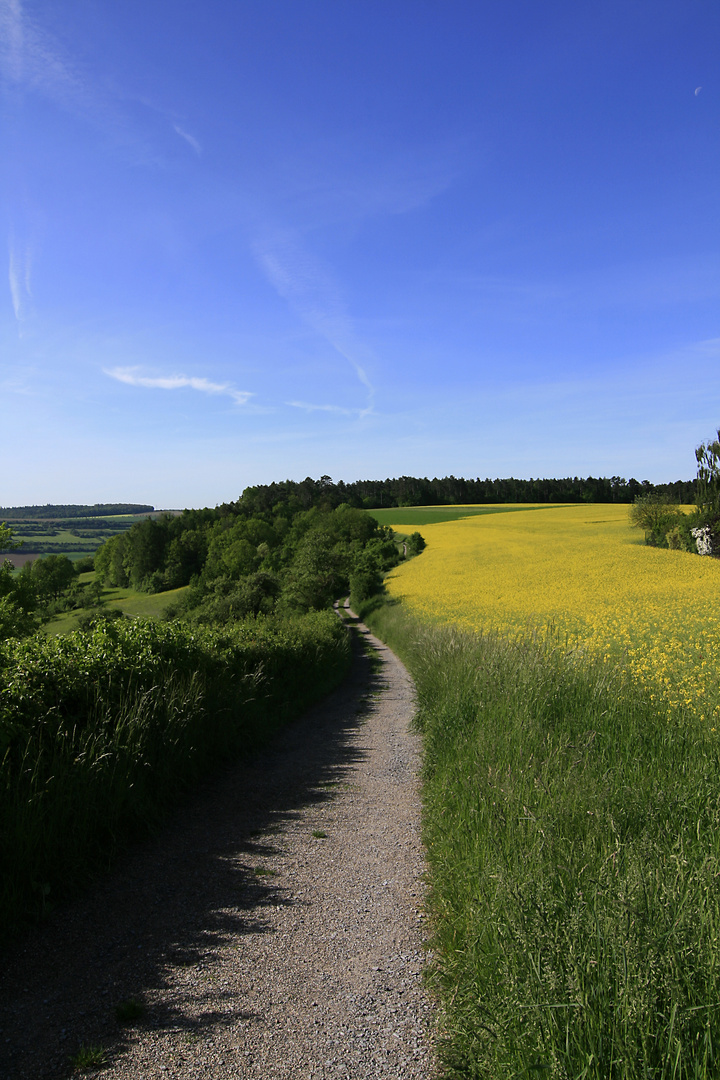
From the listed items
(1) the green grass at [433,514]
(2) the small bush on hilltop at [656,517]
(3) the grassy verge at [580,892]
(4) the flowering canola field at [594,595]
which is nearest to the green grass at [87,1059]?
(3) the grassy verge at [580,892]

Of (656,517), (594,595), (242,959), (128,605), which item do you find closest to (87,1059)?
(242,959)

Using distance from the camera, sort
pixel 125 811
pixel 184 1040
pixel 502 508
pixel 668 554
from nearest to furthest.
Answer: pixel 184 1040, pixel 125 811, pixel 668 554, pixel 502 508

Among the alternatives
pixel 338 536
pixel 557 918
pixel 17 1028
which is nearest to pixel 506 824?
pixel 557 918

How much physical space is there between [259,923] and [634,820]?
2847mm

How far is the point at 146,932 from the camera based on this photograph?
164 inches

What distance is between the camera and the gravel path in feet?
9.87

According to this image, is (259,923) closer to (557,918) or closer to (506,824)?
(506,824)

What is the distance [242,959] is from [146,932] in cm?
84

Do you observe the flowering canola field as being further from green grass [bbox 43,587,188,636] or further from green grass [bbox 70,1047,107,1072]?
green grass [bbox 43,587,188,636]

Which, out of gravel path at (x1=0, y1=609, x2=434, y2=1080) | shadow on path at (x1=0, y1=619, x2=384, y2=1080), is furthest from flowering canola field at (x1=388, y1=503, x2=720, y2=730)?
shadow on path at (x1=0, y1=619, x2=384, y2=1080)

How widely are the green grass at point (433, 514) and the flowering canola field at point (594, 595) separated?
96.5ft

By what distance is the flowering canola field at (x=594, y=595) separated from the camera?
816 cm

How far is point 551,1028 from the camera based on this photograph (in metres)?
2.41

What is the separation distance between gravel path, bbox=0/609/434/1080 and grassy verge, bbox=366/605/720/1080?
14.0 inches
